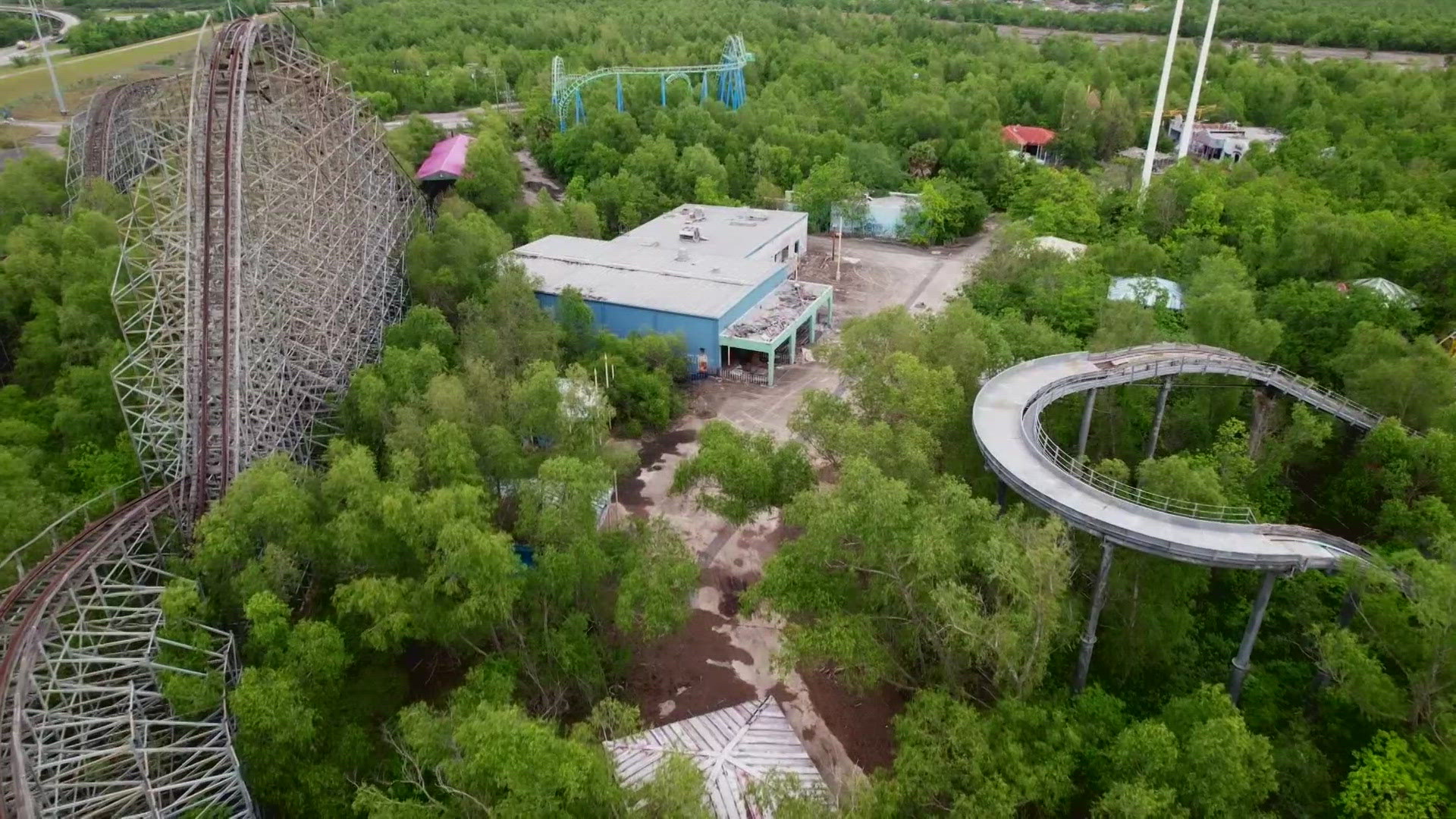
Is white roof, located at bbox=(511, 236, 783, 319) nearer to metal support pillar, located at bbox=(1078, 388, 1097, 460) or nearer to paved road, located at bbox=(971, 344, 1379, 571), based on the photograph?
paved road, located at bbox=(971, 344, 1379, 571)

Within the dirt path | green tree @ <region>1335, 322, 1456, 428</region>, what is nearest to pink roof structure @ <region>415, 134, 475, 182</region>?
the dirt path

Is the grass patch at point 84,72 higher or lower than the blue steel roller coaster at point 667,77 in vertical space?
higher

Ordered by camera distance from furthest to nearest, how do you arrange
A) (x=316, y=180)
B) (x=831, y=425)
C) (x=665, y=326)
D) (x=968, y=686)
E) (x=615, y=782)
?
1. (x=665, y=326)
2. (x=316, y=180)
3. (x=831, y=425)
4. (x=968, y=686)
5. (x=615, y=782)

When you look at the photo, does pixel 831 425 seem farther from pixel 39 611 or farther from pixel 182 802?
pixel 39 611

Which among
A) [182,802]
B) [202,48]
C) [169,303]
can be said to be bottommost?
[182,802]

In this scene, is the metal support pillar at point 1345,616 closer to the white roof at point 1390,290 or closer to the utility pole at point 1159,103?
the white roof at point 1390,290

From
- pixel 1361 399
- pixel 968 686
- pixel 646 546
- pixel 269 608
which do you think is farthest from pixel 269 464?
pixel 1361 399

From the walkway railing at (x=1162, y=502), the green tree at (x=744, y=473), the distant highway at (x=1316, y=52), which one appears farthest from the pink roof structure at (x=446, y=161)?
the distant highway at (x=1316, y=52)
